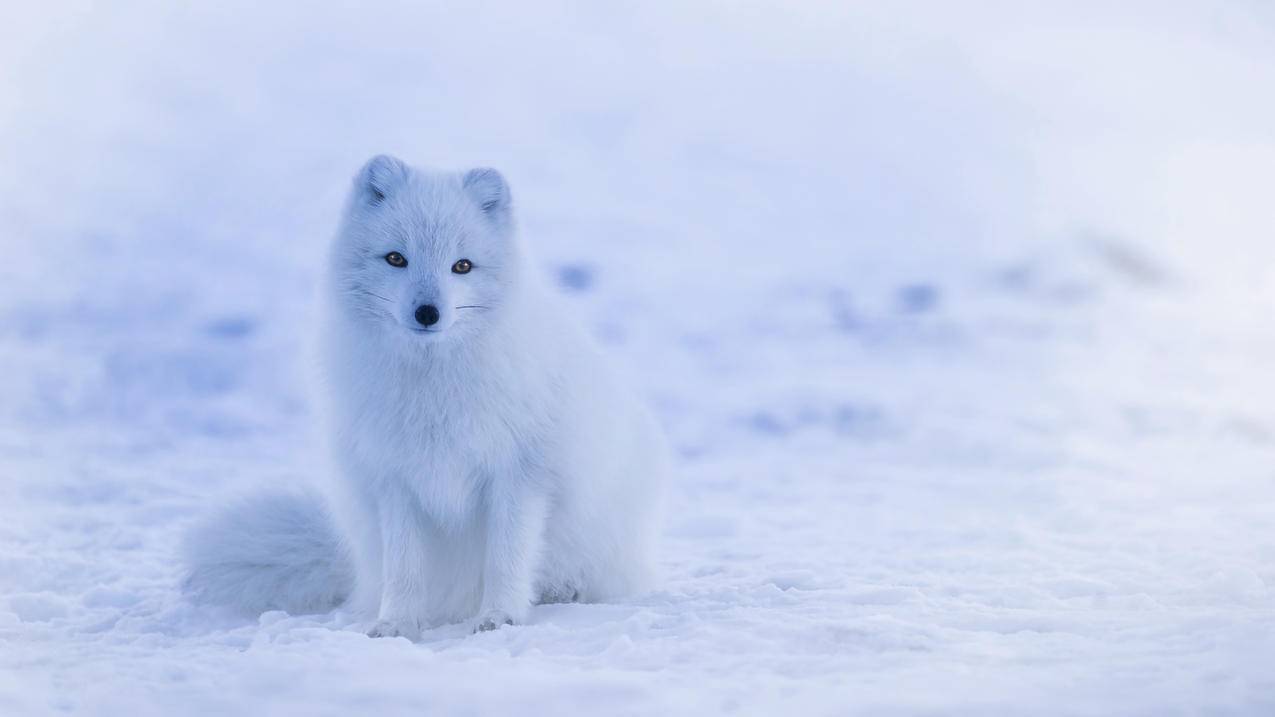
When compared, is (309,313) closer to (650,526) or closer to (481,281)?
(481,281)

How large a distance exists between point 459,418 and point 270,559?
2.72ft

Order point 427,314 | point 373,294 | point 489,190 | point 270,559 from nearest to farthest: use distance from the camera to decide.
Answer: point 427,314, point 373,294, point 489,190, point 270,559

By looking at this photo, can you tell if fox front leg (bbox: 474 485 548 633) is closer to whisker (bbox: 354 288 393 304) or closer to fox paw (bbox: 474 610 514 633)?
fox paw (bbox: 474 610 514 633)

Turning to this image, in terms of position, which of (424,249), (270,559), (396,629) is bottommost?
(396,629)

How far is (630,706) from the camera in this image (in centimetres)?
213

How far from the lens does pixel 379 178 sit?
284 cm

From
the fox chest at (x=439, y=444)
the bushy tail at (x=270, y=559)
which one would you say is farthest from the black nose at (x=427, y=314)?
the bushy tail at (x=270, y=559)

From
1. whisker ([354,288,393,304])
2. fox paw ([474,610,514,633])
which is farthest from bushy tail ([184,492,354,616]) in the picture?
whisker ([354,288,393,304])

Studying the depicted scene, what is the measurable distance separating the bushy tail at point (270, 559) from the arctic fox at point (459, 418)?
0.21 metres

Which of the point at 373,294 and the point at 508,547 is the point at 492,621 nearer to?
the point at 508,547

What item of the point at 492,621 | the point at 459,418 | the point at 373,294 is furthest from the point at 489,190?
the point at 492,621

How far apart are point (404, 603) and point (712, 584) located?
3.08 ft

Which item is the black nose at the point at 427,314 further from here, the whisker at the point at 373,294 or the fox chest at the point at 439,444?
the fox chest at the point at 439,444

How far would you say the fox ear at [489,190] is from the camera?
9.49ft
